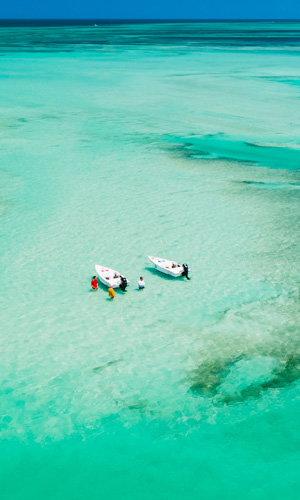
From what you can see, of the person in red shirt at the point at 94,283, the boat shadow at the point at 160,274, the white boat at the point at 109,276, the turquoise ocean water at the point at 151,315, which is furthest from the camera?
the boat shadow at the point at 160,274

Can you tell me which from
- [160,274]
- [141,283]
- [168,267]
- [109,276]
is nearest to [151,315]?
[141,283]

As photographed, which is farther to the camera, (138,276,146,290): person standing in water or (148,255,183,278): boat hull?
(148,255,183,278): boat hull

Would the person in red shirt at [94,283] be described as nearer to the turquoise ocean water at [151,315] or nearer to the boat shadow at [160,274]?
the turquoise ocean water at [151,315]

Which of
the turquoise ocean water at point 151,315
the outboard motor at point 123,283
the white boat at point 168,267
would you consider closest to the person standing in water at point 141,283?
the turquoise ocean water at point 151,315

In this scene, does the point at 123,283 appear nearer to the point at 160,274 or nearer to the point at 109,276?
the point at 109,276

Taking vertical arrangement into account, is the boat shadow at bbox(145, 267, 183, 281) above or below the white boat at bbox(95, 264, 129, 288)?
below

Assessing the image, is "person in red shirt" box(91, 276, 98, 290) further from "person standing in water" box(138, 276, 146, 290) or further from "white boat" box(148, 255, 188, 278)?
"white boat" box(148, 255, 188, 278)

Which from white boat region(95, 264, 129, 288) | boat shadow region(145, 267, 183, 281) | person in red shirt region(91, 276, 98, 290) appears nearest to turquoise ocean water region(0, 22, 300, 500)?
boat shadow region(145, 267, 183, 281)
